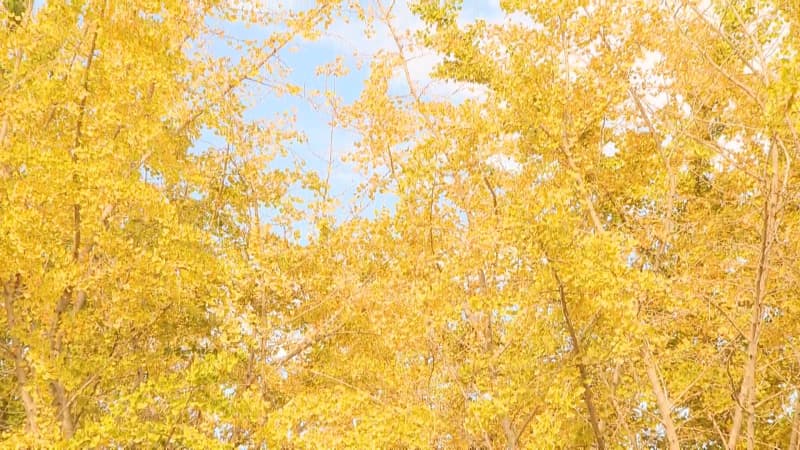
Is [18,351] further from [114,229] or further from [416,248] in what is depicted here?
[416,248]

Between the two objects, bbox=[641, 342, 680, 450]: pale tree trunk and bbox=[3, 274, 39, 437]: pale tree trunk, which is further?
bbox=[3, 274, 39, 437]: pale tree trunk

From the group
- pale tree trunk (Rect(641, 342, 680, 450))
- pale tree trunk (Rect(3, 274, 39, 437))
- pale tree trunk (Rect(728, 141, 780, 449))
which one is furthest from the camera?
pale tree trunk (Rect(3, 274, 39, 437))

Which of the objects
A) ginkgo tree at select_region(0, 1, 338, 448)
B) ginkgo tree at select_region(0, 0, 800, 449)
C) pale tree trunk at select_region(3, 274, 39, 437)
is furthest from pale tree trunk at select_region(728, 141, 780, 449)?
pale tree trunk at select_region(3, 274, 39, 437)

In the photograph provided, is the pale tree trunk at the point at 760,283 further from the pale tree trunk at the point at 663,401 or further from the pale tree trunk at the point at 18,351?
the pale tree trunk at the point at 18,351

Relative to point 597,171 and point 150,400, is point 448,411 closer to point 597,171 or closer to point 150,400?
point 150,400

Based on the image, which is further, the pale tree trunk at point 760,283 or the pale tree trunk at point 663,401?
the pale tree trunk at point 663,401

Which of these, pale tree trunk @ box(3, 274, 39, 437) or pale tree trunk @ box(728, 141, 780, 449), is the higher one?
pale tree trunk @ box(728, 141, 780, 449)

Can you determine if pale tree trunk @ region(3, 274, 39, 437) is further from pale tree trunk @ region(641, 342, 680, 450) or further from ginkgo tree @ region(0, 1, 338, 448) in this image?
pale tree trunk @ region(641, 342, 680, 450)

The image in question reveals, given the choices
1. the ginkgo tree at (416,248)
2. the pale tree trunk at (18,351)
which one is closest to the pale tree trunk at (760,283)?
the ginkgo tree at (416,248)

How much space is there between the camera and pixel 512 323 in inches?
339

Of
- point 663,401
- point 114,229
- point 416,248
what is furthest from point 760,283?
point 114,229

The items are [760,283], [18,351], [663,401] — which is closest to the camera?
[760,283]

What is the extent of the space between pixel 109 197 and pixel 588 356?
22.3 ft

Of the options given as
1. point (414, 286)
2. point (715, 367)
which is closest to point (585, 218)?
point (715, 367)
